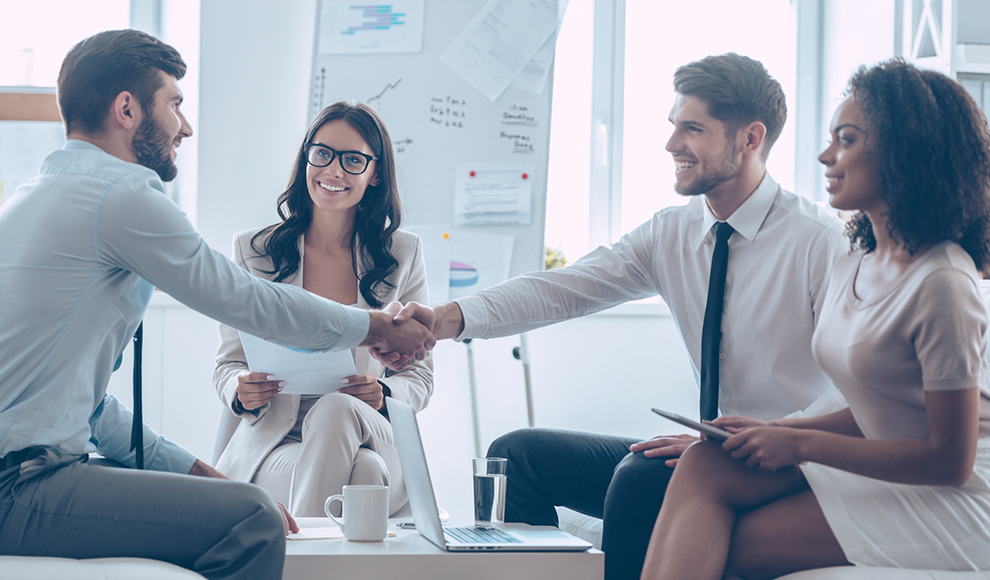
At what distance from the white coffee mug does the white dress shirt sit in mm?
727

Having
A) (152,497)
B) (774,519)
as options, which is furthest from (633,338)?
(152,497)

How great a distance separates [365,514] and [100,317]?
0.54m

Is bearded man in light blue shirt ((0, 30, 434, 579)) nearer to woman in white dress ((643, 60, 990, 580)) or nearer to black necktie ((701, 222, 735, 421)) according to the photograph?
woman in white dress ((643, 60, 990, 580))

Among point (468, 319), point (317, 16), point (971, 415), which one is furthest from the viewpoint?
point (317, 16)

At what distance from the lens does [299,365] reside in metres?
1.79

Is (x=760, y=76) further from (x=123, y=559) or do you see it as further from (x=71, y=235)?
(x=123, y=559)

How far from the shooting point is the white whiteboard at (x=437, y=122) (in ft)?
9.47

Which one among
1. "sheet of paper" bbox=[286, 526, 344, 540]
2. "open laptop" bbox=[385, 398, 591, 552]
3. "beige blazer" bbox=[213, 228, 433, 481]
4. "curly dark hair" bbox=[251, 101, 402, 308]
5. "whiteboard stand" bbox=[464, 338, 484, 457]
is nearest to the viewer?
"open laptop" bbox=[385, 398, 591, 552]

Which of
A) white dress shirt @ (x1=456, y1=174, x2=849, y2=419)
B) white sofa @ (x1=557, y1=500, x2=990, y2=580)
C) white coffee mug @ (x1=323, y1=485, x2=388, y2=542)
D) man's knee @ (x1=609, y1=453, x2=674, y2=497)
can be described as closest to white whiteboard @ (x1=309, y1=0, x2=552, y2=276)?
white dress shirt @ (x1=456, y1=174, x2=849, y2=419)

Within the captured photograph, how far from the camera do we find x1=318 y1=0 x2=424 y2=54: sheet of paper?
2881 millimetres

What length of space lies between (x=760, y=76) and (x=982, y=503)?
1.07 m

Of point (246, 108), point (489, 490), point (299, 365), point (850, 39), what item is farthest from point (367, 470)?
point (850, 39)

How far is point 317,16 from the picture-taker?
9.44 feet

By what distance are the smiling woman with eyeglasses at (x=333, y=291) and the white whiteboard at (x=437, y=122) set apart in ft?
1.67
